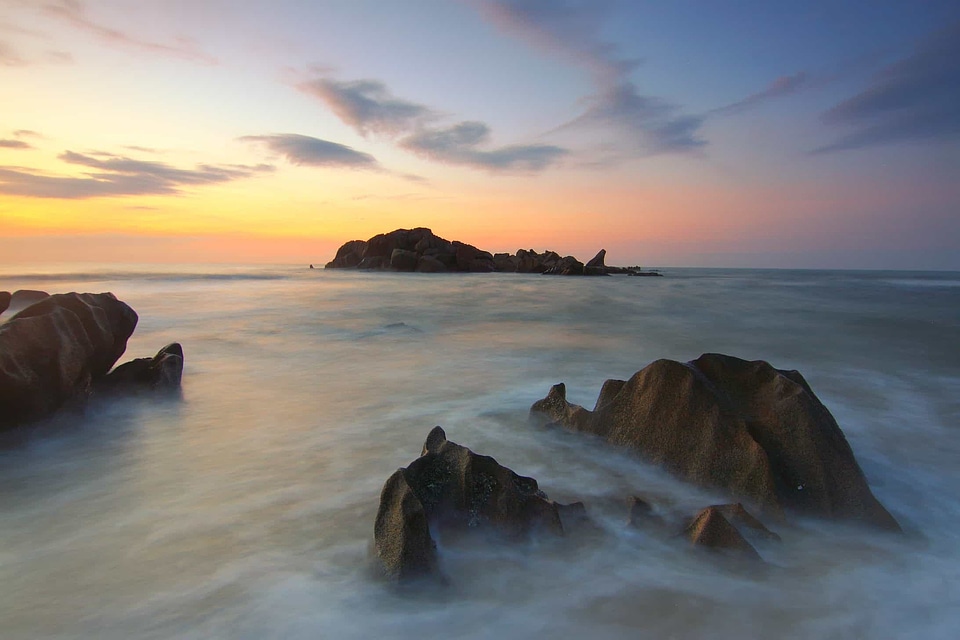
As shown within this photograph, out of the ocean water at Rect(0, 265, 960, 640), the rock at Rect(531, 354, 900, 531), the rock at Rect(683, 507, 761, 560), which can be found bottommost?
the ocean water at Rect(0, 265, 960, 640)

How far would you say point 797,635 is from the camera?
7.14 ft

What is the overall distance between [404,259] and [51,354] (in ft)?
185

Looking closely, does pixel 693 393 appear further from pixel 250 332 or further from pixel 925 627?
pixel 250 332

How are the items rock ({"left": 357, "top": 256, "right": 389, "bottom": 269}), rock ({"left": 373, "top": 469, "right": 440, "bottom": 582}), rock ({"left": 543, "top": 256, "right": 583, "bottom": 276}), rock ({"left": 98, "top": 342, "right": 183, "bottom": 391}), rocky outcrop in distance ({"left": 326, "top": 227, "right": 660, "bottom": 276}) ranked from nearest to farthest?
rock ({"left": 373, "top": 469, "right": 440, "bottom": 582}) → rock ({"left": 98, "top": 342, "right": 183, "bottom": 391}) → rock ({"left": 543, "top": 256, "right": 583, "bottom": 276}) → rocky outcrop in distance ({"left": 326, "top": 227, "right": 660, "bottom": 276}) → rock ({"left": 357, "top": 256, "right": 389, "bottom": 269})

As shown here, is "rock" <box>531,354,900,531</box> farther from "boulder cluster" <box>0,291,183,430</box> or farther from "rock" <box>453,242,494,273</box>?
"rock" <box>453,242,494,273</box>

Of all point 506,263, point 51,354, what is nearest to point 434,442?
point 51,354

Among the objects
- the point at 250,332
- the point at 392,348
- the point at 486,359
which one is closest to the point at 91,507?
Result: the point at 486,359

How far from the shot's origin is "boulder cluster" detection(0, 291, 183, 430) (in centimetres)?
436

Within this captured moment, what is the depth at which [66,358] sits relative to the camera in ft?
15.9

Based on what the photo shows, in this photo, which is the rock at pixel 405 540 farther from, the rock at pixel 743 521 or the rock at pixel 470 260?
the rock at pixel 470 260

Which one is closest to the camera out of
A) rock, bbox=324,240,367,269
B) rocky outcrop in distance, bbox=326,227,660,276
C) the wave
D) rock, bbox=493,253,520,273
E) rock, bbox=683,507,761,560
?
rock, bbox=683,507,761,560

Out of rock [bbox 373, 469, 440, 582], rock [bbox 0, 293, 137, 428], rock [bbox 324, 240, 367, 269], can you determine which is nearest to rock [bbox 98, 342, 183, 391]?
rock [bbox 0, 293, 137, 428]

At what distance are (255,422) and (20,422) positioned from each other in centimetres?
188

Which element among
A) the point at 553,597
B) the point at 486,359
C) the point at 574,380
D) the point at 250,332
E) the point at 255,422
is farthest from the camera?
the point at 250,332
